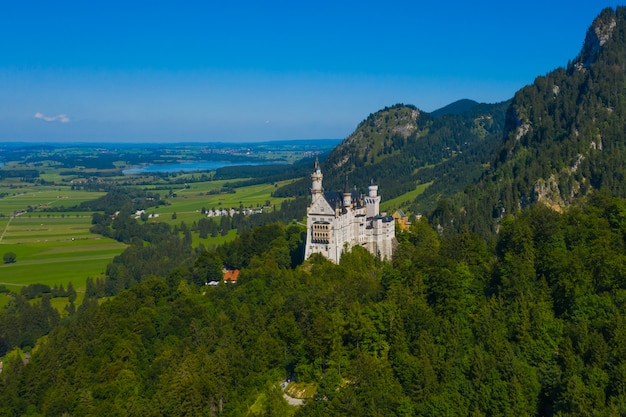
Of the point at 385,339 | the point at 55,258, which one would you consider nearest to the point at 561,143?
the point at 385,339

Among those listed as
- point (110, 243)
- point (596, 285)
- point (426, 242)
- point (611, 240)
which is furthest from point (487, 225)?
point (110, 243)

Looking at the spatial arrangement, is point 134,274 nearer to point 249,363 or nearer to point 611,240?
point 249,363

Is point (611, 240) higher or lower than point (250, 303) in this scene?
higher

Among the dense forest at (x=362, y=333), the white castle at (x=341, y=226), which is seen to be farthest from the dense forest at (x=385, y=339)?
the white castle at (x=341, y=226)

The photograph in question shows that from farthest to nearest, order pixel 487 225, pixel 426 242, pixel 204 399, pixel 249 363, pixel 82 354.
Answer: pixel 487 225 < pixel 426 242 < pixel 82 354 < pixel 249 363 < pixel 204 399

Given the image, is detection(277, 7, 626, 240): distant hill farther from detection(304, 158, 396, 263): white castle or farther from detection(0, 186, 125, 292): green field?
detection(0, 186, 125, 292): green field

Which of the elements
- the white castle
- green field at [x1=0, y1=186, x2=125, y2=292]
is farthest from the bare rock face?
green field at [x1=0, y1=186, x2=125, y2=292]
